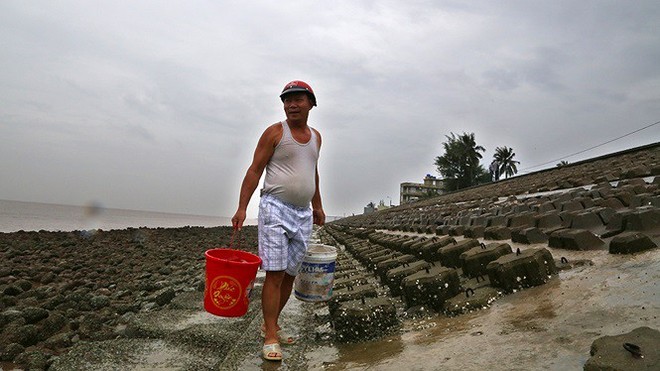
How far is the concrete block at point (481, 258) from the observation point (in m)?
3.08

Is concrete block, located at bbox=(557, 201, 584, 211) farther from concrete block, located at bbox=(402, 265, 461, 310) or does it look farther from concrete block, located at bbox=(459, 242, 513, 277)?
concrete block, located at bbox=(402, 265, 461, 310)

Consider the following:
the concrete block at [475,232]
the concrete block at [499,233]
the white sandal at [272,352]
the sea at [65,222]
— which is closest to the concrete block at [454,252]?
the concrete block at [499,233]

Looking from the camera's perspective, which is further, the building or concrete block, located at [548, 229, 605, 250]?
the building

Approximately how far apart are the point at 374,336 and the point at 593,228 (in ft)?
6.99

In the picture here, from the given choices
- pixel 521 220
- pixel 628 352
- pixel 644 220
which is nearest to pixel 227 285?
pixel 628 352

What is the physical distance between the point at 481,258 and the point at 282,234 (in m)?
1.49

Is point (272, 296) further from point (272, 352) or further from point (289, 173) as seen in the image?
point (289, 173)

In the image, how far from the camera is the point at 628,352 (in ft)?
4.63

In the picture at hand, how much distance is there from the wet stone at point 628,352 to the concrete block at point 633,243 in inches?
52.1

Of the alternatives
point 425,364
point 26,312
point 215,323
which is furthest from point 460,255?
point 26,312

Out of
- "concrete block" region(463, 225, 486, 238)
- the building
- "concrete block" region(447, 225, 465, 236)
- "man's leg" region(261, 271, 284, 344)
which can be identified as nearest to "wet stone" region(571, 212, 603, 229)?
"concrete block" region(463, 225, 486, 238)

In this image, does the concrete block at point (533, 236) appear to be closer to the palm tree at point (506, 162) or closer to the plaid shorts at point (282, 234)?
the plaid shorts at point (282, 234)

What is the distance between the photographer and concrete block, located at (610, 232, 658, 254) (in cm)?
261

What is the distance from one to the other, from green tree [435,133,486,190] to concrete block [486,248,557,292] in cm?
5066
